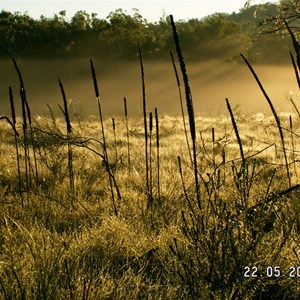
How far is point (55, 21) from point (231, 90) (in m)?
20.4

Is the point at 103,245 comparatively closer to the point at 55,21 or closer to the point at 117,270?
the point at 117,270

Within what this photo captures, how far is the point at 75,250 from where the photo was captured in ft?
8.98

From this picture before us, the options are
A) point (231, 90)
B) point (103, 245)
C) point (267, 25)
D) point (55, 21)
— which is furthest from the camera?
point (231, 90)

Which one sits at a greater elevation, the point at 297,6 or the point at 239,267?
the point at 297,6

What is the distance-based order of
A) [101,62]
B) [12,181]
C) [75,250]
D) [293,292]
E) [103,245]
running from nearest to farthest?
[293,292]
[75,250]
[103,245]
[12,181]
[101,62]

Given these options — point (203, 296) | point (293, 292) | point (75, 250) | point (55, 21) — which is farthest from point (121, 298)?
point (55, 21)

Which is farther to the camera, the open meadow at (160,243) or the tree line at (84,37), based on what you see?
the tree line at (84,37)
